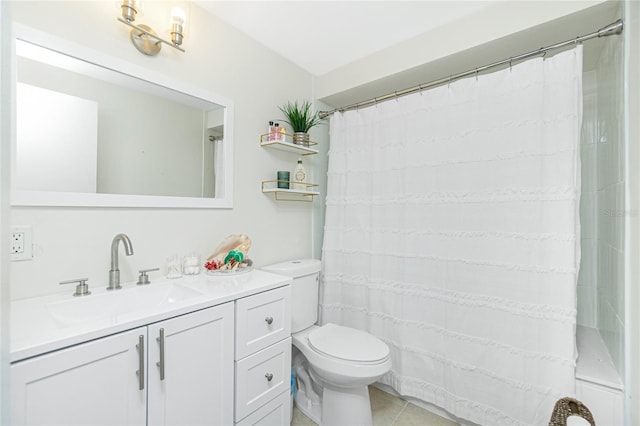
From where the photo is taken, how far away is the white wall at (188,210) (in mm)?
1146

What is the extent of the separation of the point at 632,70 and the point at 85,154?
2.28 metres

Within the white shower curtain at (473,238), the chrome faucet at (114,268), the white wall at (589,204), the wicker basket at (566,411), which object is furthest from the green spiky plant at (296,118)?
the wicker basket at (566,411)

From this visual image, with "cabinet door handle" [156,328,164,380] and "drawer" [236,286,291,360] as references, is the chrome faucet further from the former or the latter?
"drawer" [236,286,291,360]

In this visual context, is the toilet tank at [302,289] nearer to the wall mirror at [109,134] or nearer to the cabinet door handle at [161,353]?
A: the wall mirror at [109,134]

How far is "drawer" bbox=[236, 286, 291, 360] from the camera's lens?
126 centimetres

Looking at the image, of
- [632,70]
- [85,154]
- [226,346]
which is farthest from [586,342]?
[85,154]

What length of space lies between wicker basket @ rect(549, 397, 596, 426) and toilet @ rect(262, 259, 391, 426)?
716mm

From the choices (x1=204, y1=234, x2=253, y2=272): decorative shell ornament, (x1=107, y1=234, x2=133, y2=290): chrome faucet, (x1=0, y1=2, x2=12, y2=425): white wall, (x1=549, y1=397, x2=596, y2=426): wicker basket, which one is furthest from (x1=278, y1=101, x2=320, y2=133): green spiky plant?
(x1=549, y1=397, x2=596, y2=426): wicker basket

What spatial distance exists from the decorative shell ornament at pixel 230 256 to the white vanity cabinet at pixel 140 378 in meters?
0.39

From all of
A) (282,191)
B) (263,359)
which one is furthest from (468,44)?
(263,359)

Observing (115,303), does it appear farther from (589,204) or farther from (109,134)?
(589,204)

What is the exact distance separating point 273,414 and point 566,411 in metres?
1.33

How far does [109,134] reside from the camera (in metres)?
1.32

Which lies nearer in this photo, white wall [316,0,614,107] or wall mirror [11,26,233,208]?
wall mirror [11,26,233,208]
